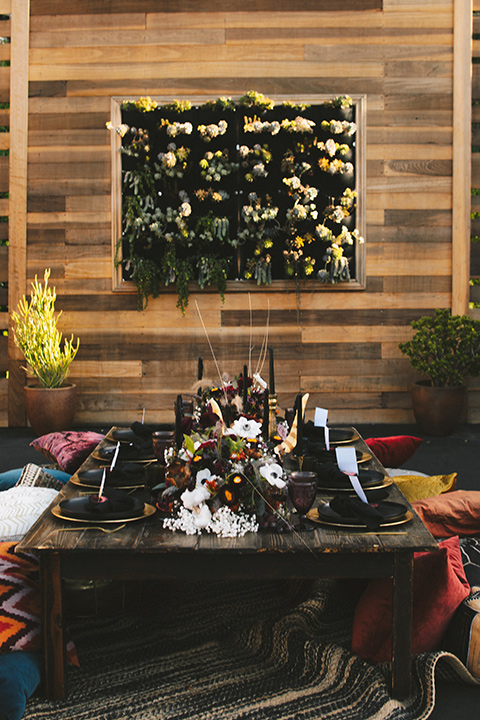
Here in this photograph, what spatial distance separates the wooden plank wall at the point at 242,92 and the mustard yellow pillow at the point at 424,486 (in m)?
2.85

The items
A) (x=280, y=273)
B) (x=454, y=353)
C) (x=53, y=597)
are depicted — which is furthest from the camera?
(x=280, y=273)

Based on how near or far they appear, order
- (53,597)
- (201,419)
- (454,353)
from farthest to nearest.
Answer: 1. (454,353)
2. (201,419)
3. (53,597)

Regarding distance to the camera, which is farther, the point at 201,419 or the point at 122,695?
the point at 201,419

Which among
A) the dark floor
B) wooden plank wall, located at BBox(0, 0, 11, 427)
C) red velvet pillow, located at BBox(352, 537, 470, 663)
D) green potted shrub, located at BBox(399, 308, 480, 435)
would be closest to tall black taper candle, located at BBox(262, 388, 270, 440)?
red velvet pillow, located at BBox(352, 537, 470, 663)

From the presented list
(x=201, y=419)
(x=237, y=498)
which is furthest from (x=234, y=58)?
(x=237, y=498)

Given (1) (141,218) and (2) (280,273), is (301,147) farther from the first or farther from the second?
(1) (141,218)

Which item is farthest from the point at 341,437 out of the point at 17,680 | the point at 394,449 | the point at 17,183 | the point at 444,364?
the point at 17,183

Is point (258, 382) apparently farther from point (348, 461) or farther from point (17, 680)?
point (17, 680)

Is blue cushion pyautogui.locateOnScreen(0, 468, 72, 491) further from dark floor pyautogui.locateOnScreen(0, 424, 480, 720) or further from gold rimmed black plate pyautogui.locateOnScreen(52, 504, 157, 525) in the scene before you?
dark floor pyautogui.locateOnScreen(0, 424, 480, 720)

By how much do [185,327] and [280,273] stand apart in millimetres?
877

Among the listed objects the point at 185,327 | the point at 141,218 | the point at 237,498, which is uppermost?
the point at 141,218

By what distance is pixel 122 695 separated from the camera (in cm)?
168

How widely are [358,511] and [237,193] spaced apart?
13.0 feet

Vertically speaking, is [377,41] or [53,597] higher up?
[377,41]
